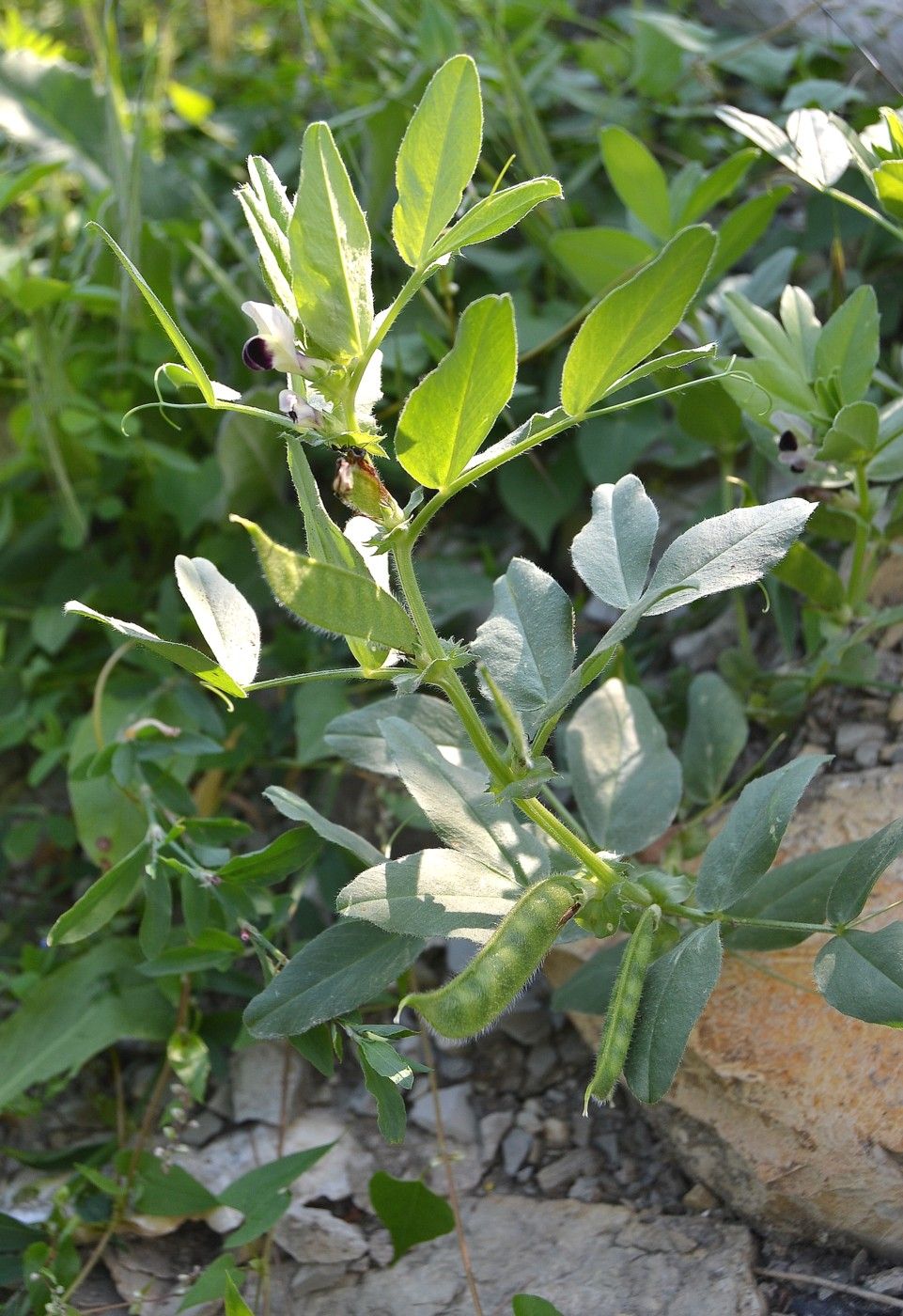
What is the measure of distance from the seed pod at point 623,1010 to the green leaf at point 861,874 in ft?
0.51

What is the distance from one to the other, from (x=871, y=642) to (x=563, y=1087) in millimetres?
662

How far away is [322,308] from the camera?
2.83 ft

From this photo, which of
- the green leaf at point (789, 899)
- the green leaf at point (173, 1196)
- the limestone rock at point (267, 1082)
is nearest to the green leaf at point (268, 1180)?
the green leaf at point (173, 1196)

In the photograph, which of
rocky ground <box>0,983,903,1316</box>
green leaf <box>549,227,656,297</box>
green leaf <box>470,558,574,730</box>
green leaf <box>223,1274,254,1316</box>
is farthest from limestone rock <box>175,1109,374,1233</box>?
green leaf <box>549,227,656,297</box>

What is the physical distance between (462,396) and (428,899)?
415 millimetres

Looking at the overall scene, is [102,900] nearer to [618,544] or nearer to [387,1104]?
[387,1104]

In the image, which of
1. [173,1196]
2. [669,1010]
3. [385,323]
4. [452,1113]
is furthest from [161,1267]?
[385,323]

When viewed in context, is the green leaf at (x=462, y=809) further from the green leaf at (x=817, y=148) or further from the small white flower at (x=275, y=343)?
the green leaf at (x=817, y=148)

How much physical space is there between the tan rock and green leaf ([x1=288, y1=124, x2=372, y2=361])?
2.28 ft

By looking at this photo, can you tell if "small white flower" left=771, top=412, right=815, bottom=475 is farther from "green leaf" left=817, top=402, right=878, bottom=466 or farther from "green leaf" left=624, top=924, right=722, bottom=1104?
"green leaf" left=624, top=924, right=722, bottom=1104

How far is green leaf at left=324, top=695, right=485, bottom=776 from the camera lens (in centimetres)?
122

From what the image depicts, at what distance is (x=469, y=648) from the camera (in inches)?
41.5

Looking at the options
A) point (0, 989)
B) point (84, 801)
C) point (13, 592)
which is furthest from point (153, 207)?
point (0, 989)

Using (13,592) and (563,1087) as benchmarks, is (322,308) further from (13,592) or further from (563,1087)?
(13,592)
